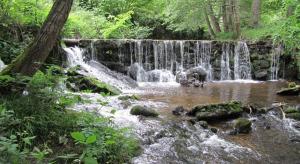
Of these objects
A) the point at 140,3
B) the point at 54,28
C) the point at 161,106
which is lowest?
the point at 161,106

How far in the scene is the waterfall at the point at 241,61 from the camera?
16.9 m

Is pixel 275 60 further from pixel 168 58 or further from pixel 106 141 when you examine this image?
pixel 106 141

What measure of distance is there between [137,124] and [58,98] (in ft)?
8.12

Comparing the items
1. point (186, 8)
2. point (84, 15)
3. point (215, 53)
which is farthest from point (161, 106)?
point (84, 15)

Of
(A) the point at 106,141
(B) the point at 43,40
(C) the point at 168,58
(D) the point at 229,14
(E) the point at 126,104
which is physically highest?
(D) the point at 229,14

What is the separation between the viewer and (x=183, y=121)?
310 inches

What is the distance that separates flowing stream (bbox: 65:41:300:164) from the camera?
→ 5.96 metres

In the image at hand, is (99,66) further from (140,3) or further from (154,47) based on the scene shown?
(140,3)

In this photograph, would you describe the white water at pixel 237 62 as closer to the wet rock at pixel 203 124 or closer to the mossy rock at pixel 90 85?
the mossy rock at pixel 90 85

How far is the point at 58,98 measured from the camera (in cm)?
517

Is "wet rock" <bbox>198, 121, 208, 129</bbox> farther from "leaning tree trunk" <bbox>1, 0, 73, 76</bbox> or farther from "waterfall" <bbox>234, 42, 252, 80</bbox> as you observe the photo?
"waterfall" <bbox>234, 42, 252, 80</bbox>

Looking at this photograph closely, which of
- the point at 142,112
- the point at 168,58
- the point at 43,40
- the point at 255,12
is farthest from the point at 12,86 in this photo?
the point at 255,12

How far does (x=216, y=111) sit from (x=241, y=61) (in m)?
9.27

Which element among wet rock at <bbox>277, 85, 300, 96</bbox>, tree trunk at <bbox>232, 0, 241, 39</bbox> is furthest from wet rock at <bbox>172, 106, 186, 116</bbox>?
tree trunk at <bbox>232, 0, 241, 39</bbox>
